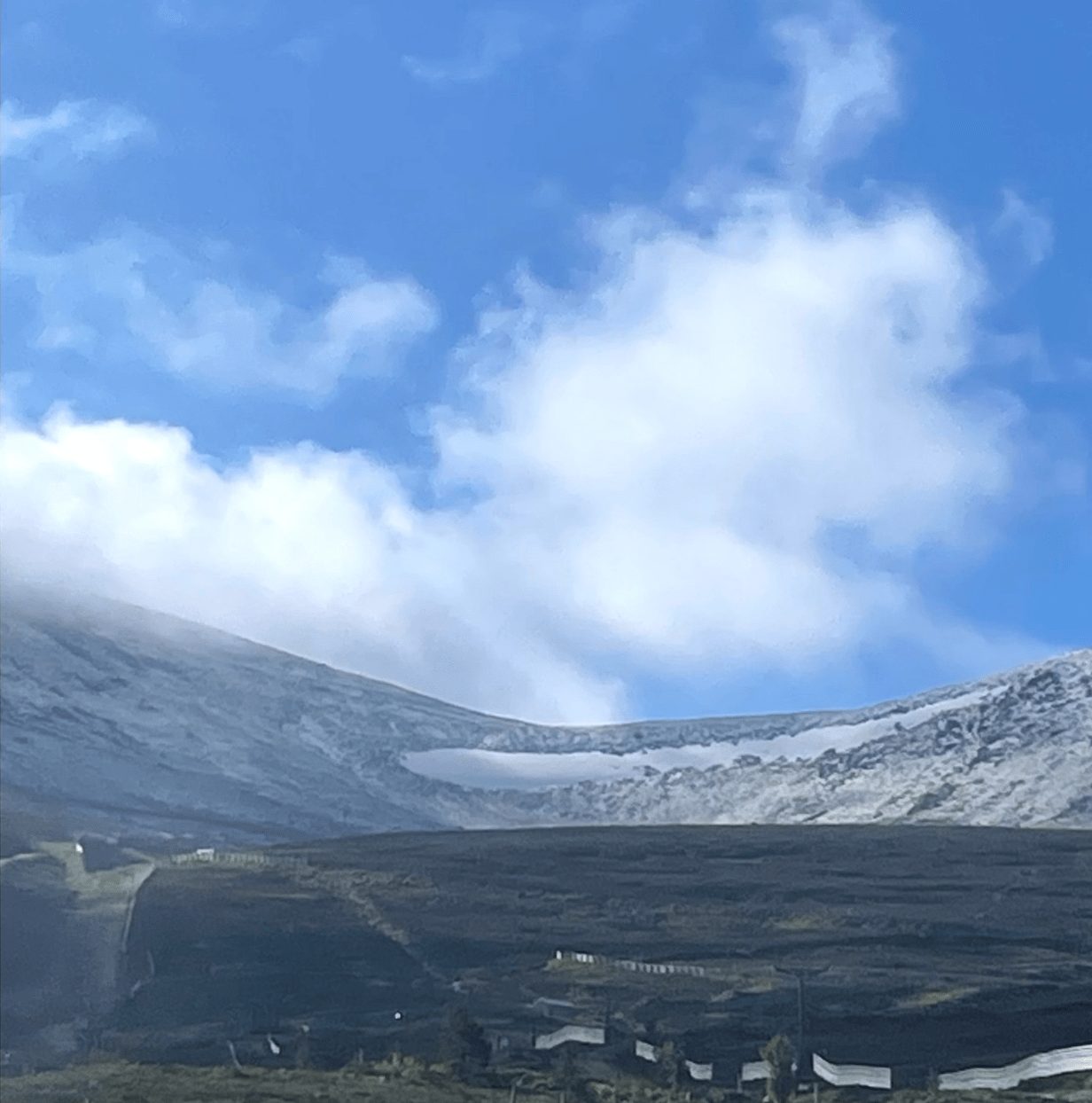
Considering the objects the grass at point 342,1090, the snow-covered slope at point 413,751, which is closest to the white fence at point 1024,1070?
the grass at point 342,1090

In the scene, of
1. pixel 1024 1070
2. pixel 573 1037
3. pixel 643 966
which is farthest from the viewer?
pixel 643 966

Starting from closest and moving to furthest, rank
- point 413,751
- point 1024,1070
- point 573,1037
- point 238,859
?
point 1024,1070 < point 573,1037 < point 238,859 < point 413,751

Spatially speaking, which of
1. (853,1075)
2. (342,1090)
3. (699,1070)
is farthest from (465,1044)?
(853,1075)

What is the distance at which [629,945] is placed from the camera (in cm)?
5062

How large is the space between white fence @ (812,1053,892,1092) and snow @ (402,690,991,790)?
47449mm

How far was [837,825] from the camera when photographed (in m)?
70.1

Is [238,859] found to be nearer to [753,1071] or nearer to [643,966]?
[643,966]

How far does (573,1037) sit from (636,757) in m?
54.8

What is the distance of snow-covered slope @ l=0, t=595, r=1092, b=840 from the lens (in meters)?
72.9

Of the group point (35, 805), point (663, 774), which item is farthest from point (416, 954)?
point (663, 774)

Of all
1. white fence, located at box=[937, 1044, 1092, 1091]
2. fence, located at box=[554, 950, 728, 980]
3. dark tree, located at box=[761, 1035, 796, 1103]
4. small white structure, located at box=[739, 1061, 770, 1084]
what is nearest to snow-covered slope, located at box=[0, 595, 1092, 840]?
fence, located at box=[554, 950, 728, 980]

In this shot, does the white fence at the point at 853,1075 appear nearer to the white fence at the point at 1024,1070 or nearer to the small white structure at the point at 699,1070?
the white fence at the point at 1024,1070

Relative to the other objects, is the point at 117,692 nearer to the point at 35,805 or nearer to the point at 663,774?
the point at 35,805

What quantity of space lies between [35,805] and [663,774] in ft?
125
